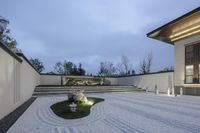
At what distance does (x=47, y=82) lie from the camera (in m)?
25.2

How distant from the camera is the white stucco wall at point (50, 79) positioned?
24.9 meters

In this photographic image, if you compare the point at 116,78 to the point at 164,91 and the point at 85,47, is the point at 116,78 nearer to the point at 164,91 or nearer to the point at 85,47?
the point at 164,91

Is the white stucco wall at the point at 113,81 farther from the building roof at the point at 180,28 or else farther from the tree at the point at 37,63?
the tree at the point at 37,63

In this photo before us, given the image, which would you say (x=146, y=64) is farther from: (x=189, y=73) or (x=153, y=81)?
(x=189, y=73)

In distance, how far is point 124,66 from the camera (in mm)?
48969

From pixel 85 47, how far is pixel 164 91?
142 ft

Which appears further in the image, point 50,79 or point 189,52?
point 50,79

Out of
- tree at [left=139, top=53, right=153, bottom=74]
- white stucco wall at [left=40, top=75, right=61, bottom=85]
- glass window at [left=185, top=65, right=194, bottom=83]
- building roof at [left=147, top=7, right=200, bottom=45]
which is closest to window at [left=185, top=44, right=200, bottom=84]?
glass window at [left=185, top=65, right=194, bottom=83]

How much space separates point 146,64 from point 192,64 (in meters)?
27.9

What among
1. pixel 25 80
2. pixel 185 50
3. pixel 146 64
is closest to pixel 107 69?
pixel 146 64

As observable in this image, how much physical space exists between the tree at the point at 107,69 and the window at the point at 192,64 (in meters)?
32.3

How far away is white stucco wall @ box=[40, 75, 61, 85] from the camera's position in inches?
982

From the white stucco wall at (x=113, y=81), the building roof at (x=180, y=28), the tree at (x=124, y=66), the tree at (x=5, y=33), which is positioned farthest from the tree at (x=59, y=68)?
the building roof at (x=180, y=28)

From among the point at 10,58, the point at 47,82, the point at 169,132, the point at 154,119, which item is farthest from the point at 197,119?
the point at 47,82
